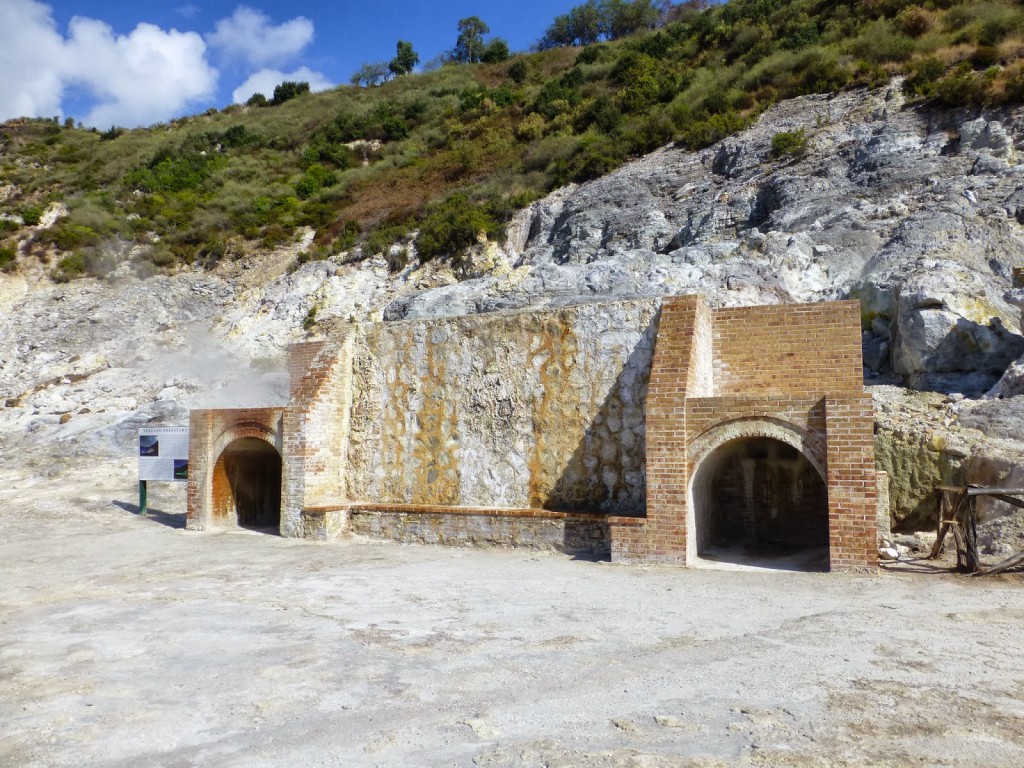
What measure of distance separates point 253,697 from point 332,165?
133 ft

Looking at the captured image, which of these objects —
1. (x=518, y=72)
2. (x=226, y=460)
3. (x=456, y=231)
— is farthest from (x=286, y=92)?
(x=226, y=460)

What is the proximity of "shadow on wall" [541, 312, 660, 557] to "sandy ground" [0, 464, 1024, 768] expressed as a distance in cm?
175

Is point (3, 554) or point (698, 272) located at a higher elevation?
point (698, 272)

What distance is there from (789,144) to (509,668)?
2115 centimetres

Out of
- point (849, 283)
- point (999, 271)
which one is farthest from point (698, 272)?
point (999, 271)

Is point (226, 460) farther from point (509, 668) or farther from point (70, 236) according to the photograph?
point (70, 236)

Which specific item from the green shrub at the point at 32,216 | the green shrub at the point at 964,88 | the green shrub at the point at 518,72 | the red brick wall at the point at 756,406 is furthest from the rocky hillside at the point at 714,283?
the green shrub at the point at 518,72

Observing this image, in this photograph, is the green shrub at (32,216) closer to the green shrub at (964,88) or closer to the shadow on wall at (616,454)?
the shadow on wall at (616,454)

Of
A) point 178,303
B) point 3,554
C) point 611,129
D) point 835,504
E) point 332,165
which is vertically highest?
point 332,165

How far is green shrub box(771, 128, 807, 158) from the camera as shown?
21.4 m

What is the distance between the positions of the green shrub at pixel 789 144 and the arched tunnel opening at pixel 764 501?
14.1 m

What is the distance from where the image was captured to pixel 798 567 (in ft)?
28.4

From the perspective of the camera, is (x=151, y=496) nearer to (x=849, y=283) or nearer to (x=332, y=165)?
(x=849, y=283)

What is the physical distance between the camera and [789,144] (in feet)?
71.1
